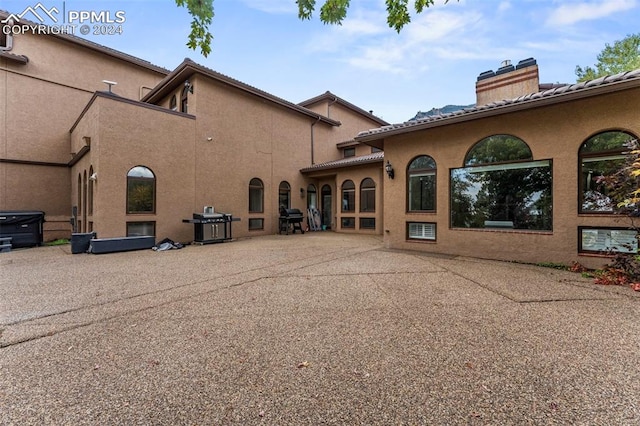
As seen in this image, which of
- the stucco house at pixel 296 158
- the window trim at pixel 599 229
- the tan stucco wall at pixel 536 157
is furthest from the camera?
the stucco house at pixel 296 158

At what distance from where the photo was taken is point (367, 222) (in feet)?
43.4

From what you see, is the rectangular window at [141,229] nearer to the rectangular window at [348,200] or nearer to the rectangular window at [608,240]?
the rectangular window at [348,200]

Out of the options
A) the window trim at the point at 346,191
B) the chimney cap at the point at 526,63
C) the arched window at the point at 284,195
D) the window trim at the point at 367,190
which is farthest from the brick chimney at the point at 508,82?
the arched window at the point at 284,195

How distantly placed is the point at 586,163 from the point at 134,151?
12.0 m

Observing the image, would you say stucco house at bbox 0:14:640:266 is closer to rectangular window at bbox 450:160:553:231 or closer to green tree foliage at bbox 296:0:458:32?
rectangular window at bbox 450:160:553:231

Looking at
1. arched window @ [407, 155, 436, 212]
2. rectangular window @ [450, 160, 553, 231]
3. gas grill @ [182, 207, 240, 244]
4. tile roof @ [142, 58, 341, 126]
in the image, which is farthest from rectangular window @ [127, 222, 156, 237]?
rectangular window @ [450, 160, 553, 231]

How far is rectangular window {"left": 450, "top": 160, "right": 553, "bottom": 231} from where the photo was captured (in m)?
6.02

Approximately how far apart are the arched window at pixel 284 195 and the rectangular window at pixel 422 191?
24.8 ft

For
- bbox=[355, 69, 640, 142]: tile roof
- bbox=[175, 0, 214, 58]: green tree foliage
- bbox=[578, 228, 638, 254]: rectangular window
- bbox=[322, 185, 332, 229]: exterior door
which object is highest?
bbox=[355, 69, 640, 142]: tile roof

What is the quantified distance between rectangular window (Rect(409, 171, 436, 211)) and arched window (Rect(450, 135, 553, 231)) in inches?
20.0

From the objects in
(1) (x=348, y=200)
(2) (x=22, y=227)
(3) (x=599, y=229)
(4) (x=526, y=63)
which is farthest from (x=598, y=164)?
(2) (x=22, y=227)

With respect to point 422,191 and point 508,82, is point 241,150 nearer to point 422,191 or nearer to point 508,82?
point 422,191

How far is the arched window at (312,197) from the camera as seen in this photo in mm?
15519

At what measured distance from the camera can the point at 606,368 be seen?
2203 mm
